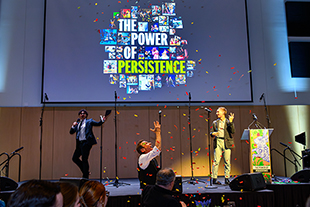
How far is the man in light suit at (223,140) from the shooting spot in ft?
17.0

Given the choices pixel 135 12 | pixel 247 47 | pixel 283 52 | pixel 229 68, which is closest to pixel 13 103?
pixel 135 12

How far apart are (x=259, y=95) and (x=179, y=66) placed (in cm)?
221

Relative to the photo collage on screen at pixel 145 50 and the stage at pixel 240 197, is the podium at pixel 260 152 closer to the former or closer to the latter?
the stage at pixel 240 197

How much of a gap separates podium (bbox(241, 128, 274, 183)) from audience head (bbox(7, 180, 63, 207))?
4371 mm

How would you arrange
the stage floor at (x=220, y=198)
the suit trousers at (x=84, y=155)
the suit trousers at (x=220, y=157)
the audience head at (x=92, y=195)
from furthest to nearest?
the suit trousers at (x=84, y=155)
the suit trousers at (x=220, y=157)
the stage floor at (x=220, y=198)
the audience head at (x=92, y=195)

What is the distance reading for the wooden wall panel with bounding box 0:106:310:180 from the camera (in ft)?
20.8

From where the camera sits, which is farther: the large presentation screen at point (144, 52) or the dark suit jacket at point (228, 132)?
the large presentation screen at point (144, 52)

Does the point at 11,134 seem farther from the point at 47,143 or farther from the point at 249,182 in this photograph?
the point at 249,182

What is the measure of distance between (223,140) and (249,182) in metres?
1.31

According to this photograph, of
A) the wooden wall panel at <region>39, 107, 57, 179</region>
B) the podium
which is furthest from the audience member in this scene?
the wooden wall panel at <region>39, 107, 57, 179</region>

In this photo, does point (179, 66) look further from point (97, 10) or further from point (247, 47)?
point (97, 10)

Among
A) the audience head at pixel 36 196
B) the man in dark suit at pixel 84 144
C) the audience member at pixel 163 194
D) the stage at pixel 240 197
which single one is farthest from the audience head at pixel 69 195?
the man in dark suit at pixel 84 144

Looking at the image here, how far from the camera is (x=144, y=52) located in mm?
6625

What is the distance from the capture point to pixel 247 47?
6969 mm
